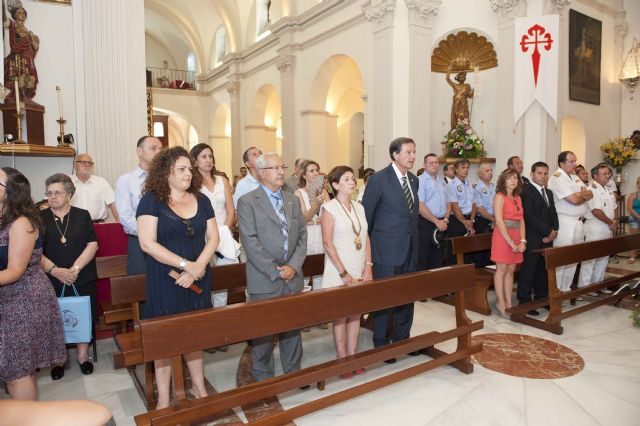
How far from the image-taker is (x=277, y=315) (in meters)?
2.57

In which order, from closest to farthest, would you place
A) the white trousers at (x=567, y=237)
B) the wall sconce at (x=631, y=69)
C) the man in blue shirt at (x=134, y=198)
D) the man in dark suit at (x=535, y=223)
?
1. the man in blue shirt at (x=134, y=198)
2. the man in dark suit at (x=535, y=223)
3. the white trousers at (x=567, y=237)
4. the wall sconce at (x=631, y=69)

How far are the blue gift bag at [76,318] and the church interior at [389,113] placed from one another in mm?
376

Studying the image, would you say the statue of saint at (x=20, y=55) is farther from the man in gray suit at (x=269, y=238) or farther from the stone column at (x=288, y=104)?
the stone column at (x=288, y=104)

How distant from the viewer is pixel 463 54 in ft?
31.7

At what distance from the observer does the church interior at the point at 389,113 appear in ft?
10.7

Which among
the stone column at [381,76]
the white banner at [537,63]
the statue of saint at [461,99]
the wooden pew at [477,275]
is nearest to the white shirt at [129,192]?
the wooden pew at [477,275]

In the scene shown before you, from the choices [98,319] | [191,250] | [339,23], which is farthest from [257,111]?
[191,250]

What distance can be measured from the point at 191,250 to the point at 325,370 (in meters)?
1.09

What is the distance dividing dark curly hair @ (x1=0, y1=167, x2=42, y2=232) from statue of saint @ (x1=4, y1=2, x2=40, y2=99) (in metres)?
3.21

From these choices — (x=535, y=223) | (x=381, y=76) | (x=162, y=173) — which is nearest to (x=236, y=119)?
(x=381, y=76)

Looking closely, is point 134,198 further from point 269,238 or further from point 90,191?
point 90,191

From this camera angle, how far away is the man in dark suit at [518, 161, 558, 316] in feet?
16.7

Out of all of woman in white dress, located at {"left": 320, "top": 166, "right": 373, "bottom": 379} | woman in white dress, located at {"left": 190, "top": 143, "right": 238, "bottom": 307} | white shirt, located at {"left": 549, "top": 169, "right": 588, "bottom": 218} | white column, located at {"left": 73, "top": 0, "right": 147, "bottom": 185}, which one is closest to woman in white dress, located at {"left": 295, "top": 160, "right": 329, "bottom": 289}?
woman in white dress, located at {"left": 190, "top": 143, "right": 238, "bottom": 307}

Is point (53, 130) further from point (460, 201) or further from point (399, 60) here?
point (399, 60)
